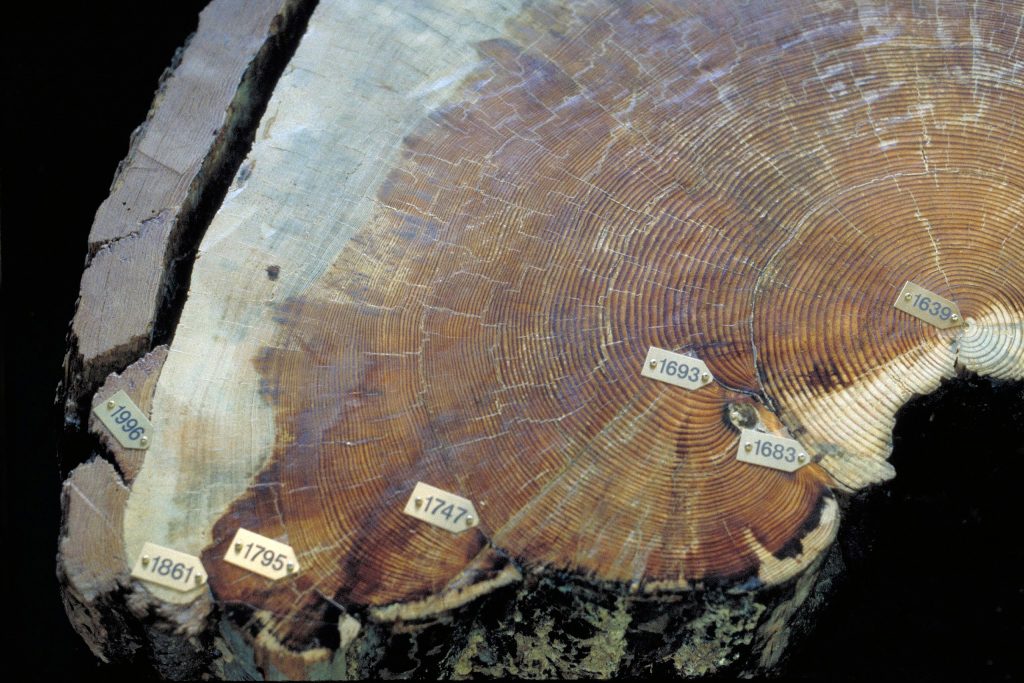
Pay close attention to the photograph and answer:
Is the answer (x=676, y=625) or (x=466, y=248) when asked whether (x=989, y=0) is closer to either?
(x=466, y=248)

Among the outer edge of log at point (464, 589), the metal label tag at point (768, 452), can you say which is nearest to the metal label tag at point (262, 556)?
the outer edge of log at point (464, 589)

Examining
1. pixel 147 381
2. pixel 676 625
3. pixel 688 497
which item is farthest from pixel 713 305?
pixel 147 381

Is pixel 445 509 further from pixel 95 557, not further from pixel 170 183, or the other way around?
pixel 170 183

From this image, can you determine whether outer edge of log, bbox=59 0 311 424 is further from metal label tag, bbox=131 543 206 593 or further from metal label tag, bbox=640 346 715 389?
metal label tag, bbox=640 346 715 389

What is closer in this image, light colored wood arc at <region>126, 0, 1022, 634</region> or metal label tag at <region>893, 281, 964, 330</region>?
light colored wood arc at <region>126, 0, 1022, 634</region>

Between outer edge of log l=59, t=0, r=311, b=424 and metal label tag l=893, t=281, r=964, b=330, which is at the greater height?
metal label tag l=893, t=281, r=964, b=330

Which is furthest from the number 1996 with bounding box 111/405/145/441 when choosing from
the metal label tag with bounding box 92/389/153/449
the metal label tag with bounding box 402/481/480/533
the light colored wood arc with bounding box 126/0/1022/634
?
the metal label tag with bounding box 402/481/480/533

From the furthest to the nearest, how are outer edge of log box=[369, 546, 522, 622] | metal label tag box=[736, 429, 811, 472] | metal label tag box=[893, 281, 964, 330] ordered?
1. metal label tag box=[893, 281, 964, 330]
2. metal label tag box=[736, 429, 811, 472]
3. outer edge of log box=[369, 546, 522, 622]
